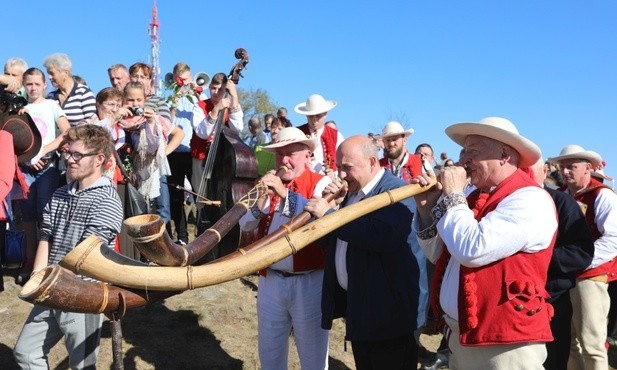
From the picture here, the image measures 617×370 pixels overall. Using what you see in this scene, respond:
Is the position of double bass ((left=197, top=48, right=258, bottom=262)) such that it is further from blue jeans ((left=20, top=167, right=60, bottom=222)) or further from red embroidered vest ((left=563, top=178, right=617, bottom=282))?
red embroidered vest ((left=563, top=178, right=617, bottom=282))

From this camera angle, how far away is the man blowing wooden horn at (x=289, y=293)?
4.30 metres

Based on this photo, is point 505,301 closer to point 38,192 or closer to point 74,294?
point 74,294

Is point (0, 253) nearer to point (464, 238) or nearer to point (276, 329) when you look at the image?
point (276, 329)

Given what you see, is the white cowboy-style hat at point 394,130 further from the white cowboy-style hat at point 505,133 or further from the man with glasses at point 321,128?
the white cowboy-style hat at point 505,133

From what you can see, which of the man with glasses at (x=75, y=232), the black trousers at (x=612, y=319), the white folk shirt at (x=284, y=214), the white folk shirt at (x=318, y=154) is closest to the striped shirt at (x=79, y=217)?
the man with glasses at (x=75, y=232)

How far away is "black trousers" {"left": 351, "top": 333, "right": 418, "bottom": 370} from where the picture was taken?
3764 millimetres

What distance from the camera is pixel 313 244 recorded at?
4.36 metres

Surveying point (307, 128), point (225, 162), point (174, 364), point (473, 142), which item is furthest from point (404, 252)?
point (225, 162)

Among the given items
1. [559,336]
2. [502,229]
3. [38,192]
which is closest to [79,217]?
[502,229]

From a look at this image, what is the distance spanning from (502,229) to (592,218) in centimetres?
320

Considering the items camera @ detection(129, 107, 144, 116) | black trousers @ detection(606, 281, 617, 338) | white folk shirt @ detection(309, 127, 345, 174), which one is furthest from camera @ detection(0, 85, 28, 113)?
black trousers @ detection(606, 281, 617, 338)

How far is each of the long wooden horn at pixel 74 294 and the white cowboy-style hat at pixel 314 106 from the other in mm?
4469

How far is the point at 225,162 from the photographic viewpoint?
7.43m

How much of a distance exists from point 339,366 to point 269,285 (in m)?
1.99
